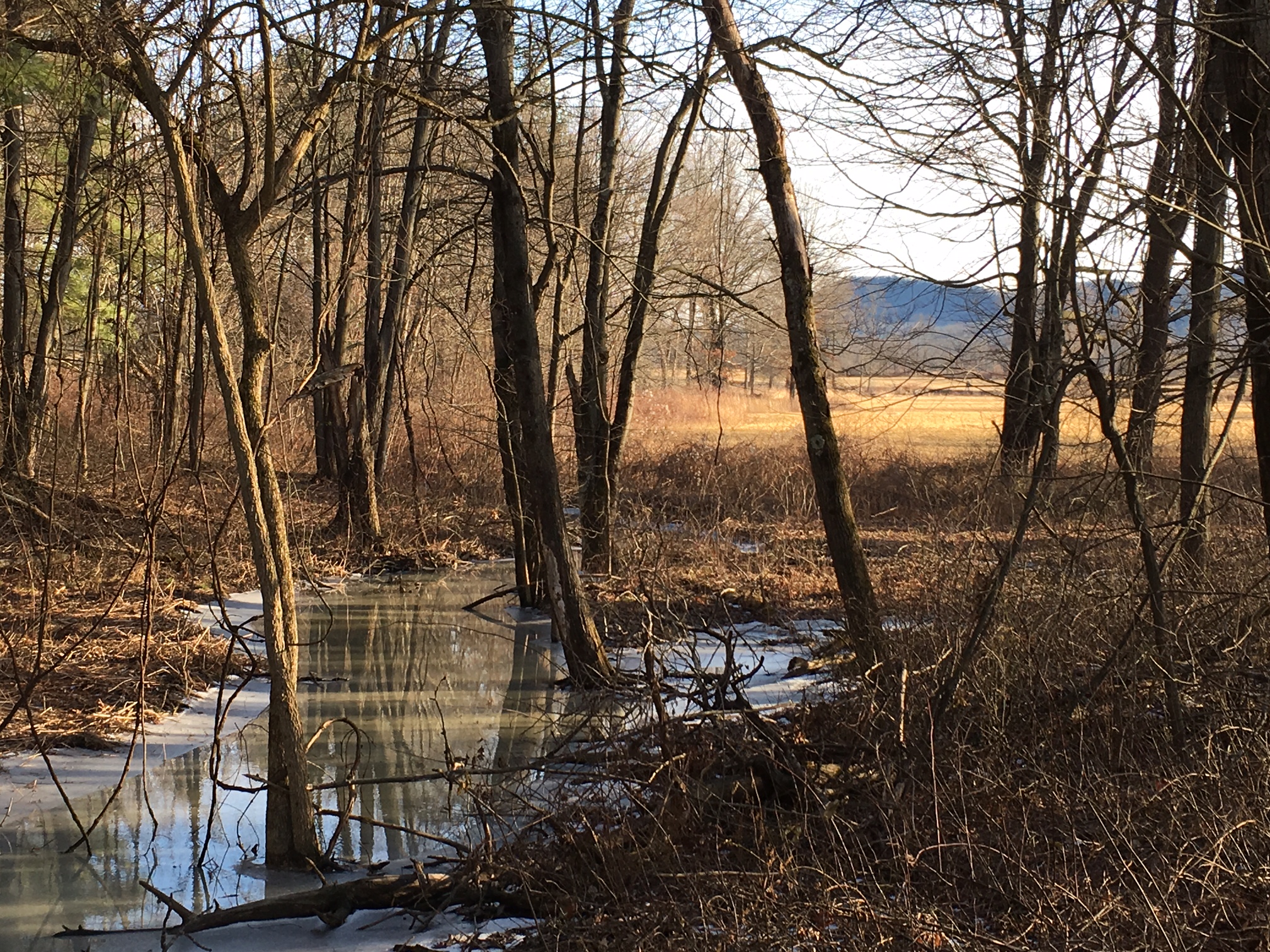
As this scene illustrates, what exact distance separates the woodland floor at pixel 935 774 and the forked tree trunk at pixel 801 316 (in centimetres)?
55

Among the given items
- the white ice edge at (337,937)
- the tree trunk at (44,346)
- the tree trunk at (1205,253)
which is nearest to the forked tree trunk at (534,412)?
the white ice edge at (337,937)

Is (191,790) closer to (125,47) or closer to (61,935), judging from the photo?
(61,935)

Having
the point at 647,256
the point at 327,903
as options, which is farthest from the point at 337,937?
the point at 647,256

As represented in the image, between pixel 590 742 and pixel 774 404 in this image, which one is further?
pixel 774 404

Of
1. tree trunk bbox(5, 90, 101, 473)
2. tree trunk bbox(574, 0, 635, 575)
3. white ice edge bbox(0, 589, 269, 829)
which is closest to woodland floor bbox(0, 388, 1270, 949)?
white ice edge bbox(0, 589, 269, 829)

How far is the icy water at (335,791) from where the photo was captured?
17.1 ft

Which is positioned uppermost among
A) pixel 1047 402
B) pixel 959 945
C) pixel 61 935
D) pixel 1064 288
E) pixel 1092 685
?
pixel 1064 288

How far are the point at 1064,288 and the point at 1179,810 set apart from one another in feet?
9.79

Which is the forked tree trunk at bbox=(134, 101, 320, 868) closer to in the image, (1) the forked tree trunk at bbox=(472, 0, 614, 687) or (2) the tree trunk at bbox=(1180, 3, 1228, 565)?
(1) the forked tree trunk at bbox=(472, 0, 614, 687)

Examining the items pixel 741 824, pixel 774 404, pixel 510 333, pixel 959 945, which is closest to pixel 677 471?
pixel 510 333

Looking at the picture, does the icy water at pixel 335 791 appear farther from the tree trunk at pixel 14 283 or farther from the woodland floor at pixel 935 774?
the tree trunk at pixel 14 283

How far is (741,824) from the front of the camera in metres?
4.91

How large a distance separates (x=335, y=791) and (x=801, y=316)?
4476mm

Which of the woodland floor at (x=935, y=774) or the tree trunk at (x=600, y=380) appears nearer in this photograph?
the woodland floor at (x=935, y=774)
